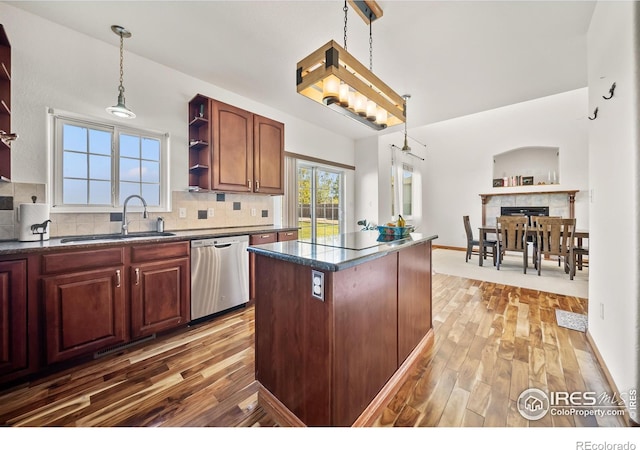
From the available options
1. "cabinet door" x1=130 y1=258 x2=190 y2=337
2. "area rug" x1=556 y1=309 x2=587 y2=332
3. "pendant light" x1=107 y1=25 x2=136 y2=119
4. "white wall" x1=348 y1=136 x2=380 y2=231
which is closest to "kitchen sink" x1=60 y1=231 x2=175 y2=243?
"cabinet door" x1=130 y1=258 x2=190 y2=337

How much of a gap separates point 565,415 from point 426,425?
82cm

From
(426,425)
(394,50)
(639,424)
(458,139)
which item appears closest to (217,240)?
(426,425)

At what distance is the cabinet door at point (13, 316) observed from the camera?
5.27 ft

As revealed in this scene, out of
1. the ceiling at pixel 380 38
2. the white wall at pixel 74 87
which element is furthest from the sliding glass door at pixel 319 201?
the white wall at pixel 74 87

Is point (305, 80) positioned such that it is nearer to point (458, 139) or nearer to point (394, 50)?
point (394, 50)

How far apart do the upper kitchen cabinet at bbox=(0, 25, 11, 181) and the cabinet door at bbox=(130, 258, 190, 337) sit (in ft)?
3.89

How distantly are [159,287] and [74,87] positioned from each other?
199 cm

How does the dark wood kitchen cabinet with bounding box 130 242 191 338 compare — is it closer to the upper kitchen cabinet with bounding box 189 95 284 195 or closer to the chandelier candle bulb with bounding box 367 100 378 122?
the upper kitchen cabinet with bounding box 189 95 284 195

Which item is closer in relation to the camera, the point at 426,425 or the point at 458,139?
the point at 426,425

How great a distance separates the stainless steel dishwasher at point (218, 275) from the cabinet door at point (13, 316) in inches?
42.6

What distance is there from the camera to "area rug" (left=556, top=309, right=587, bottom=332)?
244 cm

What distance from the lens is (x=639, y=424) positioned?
1298mm

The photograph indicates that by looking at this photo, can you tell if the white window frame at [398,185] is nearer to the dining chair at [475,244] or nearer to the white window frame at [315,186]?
the white window frame at [315,186]

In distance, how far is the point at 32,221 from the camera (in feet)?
6.26
